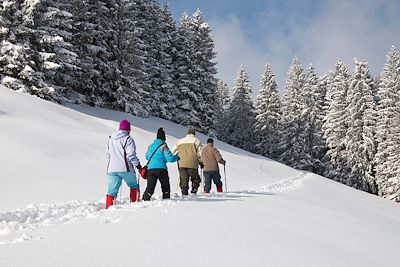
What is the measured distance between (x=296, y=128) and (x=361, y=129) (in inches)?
330

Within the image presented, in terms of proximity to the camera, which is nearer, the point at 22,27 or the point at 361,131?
the point at 22,27

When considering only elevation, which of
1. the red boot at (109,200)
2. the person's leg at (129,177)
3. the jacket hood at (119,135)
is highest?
the jacket hood at (119,135)

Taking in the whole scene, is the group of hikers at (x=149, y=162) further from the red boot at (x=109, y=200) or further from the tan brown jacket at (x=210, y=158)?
the tan brown jacket at (x=210, y=158)

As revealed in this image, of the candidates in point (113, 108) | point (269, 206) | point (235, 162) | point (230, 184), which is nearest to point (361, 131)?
point (235, 162)

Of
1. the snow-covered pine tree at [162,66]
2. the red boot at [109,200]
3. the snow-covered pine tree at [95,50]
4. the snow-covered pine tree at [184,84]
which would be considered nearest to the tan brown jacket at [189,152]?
the red boot at [109,200]

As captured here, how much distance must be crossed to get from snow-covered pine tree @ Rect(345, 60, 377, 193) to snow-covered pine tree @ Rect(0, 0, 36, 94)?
108 feet

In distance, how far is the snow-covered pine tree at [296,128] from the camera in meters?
48.8

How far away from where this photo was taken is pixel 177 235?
16.8 feet

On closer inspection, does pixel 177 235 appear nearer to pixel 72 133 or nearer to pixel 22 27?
pixel 72 133

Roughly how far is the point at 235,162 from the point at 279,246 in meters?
20.6

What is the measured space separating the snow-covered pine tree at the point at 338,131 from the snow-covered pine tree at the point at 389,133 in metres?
4.04

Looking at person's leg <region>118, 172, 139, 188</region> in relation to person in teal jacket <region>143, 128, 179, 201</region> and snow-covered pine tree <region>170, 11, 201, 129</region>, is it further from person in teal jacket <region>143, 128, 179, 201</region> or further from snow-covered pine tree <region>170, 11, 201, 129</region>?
snow-covered pine tree <region>170, 11, 201, 129</region>

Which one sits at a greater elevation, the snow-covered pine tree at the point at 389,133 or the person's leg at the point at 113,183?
the snow-covered pine tree at the point at 389,133

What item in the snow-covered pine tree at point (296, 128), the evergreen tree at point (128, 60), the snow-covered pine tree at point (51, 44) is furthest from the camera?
the snow-covered pine tree at point (296, 128)
